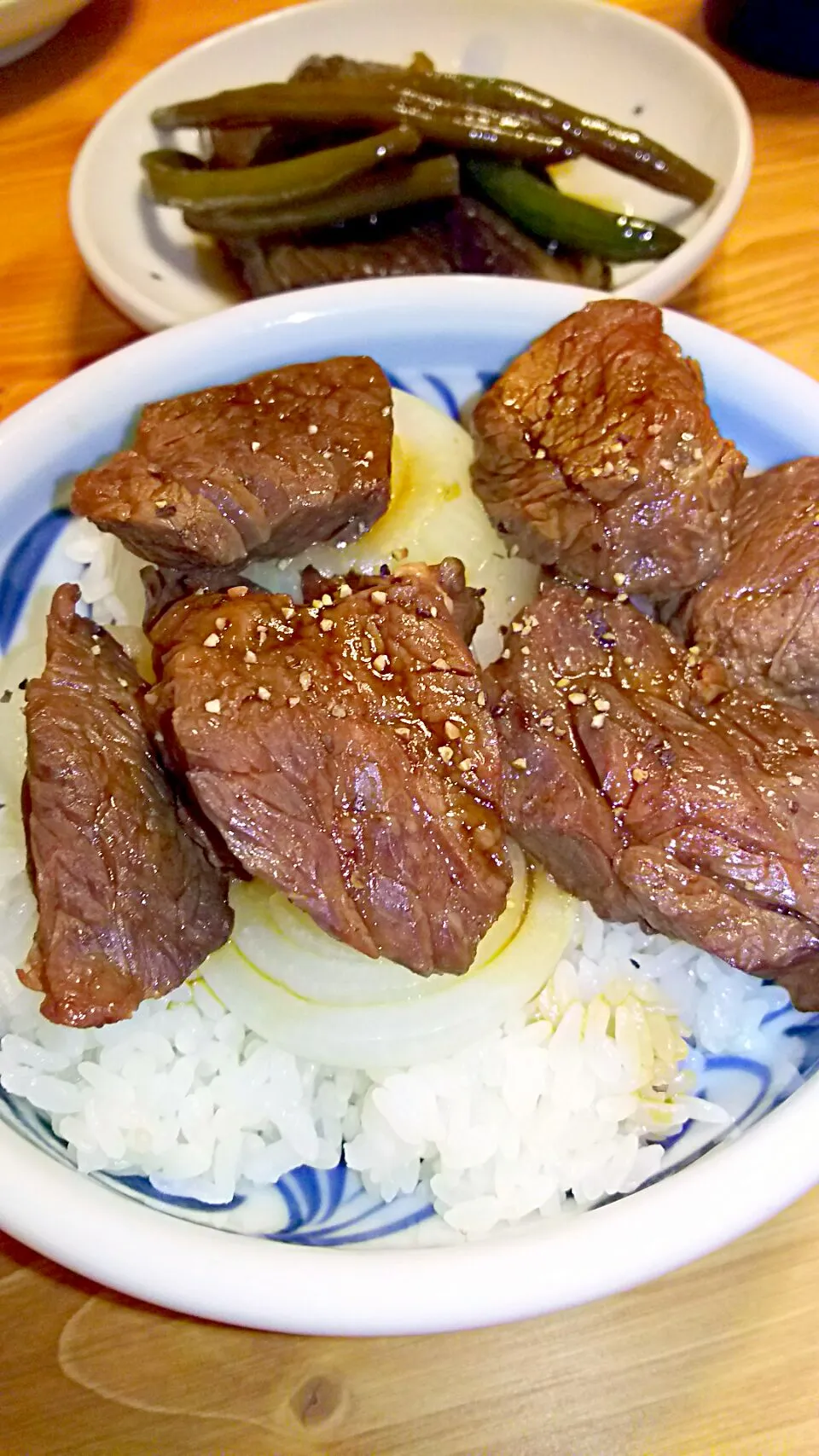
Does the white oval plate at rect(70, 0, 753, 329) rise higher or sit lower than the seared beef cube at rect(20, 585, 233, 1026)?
higher

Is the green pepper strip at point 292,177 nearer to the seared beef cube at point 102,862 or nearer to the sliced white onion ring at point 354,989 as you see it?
the seared beef cube at point 102,862

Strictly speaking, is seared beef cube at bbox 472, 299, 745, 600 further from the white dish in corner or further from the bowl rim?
the white dish in corner

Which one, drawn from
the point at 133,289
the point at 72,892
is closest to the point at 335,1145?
the point at 72,892

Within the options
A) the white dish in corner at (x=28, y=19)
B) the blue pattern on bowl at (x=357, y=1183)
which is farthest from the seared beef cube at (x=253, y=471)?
the white dish in corner at (x=28, y=19)

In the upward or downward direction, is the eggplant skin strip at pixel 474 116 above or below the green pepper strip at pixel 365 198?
above

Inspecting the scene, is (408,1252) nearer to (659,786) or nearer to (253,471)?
(659,786)

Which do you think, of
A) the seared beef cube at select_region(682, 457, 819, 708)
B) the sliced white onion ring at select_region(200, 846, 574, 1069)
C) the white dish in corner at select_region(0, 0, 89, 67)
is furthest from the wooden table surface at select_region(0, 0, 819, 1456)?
the white dish in corner at select_region(0, 0, 89, 67)

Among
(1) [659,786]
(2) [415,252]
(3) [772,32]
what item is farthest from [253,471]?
(3) [772,32]
